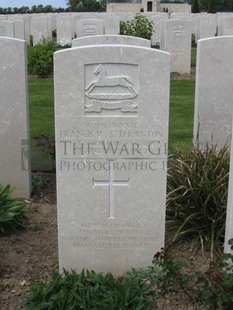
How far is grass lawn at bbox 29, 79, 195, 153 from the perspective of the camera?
305 inches

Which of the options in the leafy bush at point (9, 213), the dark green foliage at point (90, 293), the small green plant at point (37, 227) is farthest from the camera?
the small green plant at point (37, 227)

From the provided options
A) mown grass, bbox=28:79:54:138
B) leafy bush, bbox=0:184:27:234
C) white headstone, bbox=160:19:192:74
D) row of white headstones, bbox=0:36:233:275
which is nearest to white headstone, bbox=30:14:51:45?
white headstone, bbox=160:19:192:74

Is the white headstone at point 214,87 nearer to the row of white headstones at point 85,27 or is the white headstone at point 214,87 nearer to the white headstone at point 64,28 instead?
the row of white headstones at point 85,27

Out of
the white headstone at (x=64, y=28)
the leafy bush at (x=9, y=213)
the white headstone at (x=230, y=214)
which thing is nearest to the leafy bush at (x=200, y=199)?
the white headstone at (x=230, y=214)

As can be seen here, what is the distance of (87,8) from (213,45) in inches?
2203

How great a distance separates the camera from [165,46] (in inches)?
542

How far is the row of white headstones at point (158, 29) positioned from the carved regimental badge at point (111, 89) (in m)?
10.4

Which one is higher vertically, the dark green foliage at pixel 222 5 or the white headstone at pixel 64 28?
the dark green foliage at pixel 222 5

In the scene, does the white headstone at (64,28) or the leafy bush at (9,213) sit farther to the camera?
the white headstone at (64,28)

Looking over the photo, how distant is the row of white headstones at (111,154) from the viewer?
3471mm

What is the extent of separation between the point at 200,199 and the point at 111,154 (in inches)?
43.5

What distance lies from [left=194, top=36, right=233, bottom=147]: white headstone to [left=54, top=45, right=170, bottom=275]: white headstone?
1873mm

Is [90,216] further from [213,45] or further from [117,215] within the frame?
[213,45]

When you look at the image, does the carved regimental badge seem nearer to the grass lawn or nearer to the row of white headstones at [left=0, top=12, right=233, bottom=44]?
the grass lawn
